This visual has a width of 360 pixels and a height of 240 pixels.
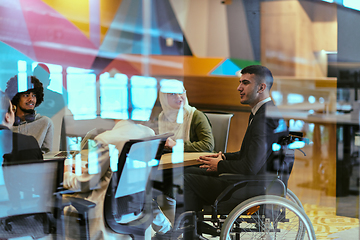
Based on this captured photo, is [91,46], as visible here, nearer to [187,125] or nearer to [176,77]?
[176,77]

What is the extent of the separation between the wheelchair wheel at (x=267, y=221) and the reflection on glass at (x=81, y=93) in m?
1.79

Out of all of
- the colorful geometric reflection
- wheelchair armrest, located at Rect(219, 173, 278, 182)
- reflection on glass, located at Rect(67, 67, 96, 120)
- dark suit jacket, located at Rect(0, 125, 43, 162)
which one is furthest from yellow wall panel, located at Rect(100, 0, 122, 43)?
wheelchair armrest, located at Rect(219, 173, 278, 182)

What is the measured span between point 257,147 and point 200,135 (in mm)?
902

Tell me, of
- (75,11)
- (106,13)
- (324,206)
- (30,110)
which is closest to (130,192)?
(30,110)

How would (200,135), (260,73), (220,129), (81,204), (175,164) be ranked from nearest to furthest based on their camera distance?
(81,204), (260,73), (175,164), (200,135), (220,129)

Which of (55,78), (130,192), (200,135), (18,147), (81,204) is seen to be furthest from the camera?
(55,78)

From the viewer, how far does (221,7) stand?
5.10 m

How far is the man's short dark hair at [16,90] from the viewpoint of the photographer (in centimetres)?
238

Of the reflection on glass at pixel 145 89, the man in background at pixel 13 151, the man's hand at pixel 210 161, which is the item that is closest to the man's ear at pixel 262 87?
the man's hand at pixel 210 161

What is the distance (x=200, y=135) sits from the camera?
2775 millimetres

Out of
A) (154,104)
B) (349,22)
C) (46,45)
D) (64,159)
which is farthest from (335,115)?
(46,45)

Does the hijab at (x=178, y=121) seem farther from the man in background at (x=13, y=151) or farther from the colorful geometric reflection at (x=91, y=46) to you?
the man in background at (x=13, y=151)

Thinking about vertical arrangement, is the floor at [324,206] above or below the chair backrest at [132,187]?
below

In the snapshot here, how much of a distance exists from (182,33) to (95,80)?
2180 millimetres
